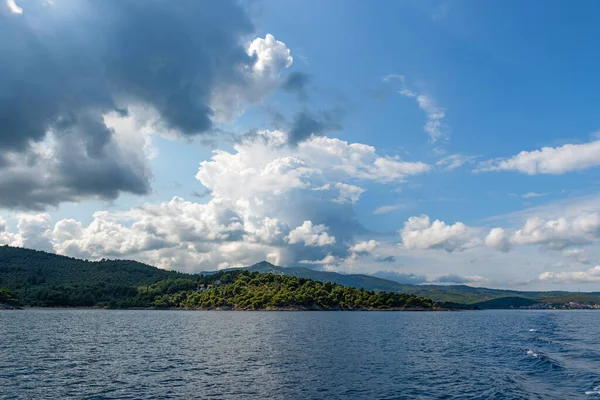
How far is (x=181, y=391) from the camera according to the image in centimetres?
4978

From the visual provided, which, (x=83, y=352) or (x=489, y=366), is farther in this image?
(x=83, y=352)

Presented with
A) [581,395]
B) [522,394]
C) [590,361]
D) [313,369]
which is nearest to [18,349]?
[313,369]

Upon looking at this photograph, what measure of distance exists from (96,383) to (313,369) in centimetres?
3144

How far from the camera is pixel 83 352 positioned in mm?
82562

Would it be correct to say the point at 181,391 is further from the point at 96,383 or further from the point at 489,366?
the point at 489,366

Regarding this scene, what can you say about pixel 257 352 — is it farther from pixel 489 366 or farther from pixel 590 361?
pixel 590 361

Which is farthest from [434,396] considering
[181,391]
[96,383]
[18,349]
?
[18,349]

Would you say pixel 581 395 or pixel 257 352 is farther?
pixel 257 352

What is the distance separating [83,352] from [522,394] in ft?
253

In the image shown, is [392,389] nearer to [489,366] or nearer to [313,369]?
[313,369]

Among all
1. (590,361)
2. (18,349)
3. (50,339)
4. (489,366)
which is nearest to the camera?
(489,366)

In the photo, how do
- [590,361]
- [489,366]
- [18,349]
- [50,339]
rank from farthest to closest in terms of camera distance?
[50,339] → [18,349] → [590,361] → [489,366]

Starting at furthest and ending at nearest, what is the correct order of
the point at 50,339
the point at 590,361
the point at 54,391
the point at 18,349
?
the point at 50,339, the point at 18,349, the point at 590,361, the point at 54,391

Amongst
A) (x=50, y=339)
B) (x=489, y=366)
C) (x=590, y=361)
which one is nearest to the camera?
(x=489, y=366)
